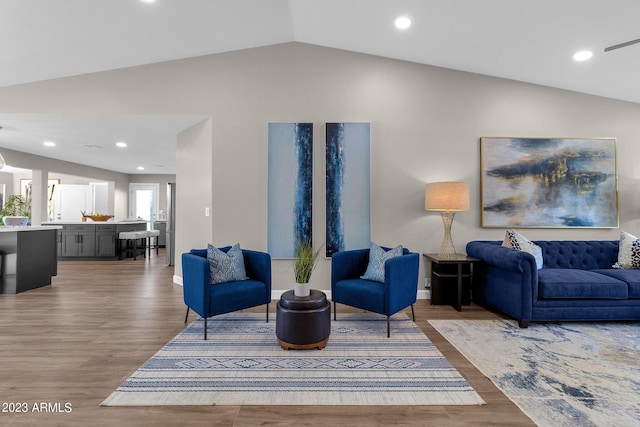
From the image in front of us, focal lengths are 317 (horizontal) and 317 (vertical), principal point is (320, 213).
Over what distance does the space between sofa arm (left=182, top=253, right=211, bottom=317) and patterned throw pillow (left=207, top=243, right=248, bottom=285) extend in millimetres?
199

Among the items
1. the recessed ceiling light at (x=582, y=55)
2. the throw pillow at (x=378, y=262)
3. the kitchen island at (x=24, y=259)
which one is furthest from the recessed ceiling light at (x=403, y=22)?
the kitchen island at (x=24, y=259)

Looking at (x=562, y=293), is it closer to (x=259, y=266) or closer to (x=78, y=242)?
(x=259, y=266)

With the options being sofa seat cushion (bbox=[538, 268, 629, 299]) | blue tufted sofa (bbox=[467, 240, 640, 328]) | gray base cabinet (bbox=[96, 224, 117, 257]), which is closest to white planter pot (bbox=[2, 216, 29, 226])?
gray base cabinet (bbox=[96, 224, 117, 257])

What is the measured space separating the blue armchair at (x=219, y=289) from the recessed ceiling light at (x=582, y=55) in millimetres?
4033

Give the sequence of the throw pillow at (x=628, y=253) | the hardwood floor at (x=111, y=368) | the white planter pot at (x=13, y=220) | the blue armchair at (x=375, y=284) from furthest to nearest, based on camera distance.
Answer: the white planter pot at (x=13, y=220)
the throw pillow at (x=628, y=253)
the blue armchair at (x=375, y=284)
the hardwood floor at (x=111, y=368)

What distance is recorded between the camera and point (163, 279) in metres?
5.25

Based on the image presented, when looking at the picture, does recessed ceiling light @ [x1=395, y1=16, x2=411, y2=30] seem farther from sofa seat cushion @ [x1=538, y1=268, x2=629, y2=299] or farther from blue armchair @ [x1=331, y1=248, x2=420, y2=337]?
sofa seat cushion @ [x1=538, y1=268, x2=629, y2=299]

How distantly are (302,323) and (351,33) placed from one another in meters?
3.31

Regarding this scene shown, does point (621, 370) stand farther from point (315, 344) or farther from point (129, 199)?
point (129, 199)

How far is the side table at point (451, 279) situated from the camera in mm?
3656

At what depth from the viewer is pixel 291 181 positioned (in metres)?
4.12

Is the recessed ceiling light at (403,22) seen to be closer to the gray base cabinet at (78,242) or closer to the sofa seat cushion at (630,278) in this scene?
the sofa seat cushion at (630,278)

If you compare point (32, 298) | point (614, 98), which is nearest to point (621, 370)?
point (614, 98)

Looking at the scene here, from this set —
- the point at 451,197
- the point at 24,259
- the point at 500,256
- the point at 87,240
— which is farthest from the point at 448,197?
the point at 87,240
